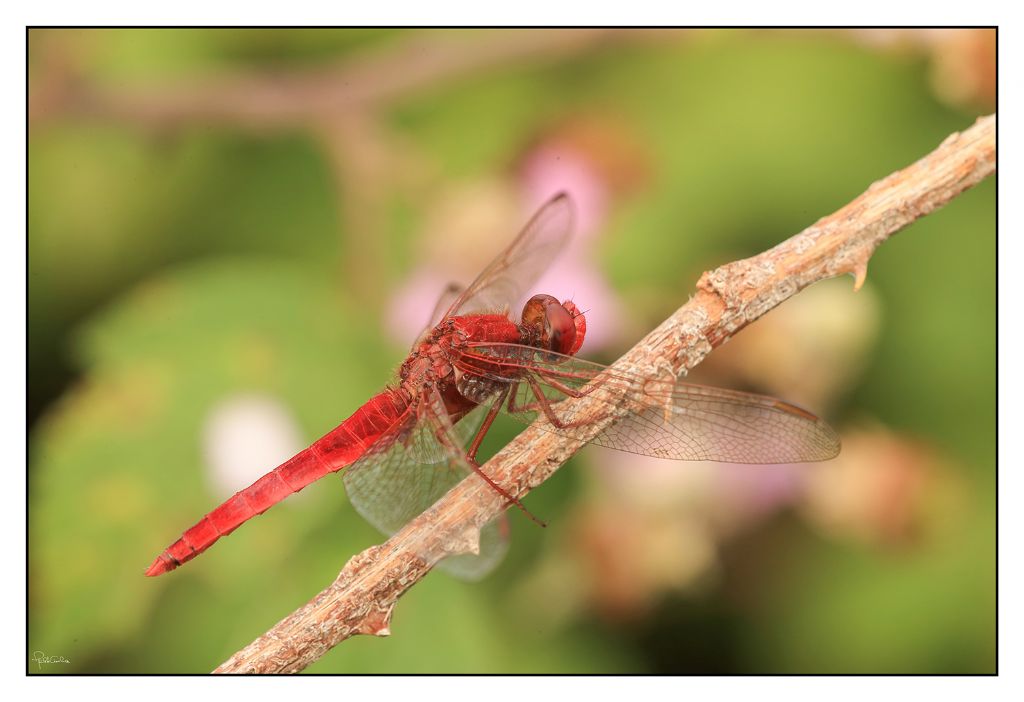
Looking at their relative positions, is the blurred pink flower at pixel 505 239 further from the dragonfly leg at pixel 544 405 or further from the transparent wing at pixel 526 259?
the dragonfly leg at pixel 544 405

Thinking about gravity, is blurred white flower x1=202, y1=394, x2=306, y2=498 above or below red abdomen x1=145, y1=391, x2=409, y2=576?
above

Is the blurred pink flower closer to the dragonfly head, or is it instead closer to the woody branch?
the dragonfly head

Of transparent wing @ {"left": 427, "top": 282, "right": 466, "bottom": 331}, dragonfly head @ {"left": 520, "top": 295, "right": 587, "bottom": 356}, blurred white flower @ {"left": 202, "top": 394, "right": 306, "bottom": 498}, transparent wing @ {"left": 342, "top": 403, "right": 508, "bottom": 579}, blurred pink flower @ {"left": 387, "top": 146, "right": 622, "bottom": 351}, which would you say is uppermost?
blurred pink flower @ {"left": 387, "top": 146, "right": 622, "bottom": 351}

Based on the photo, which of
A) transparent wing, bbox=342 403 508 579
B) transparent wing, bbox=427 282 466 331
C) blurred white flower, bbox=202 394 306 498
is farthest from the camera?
blurred white flower, bbox=202 394 306 498

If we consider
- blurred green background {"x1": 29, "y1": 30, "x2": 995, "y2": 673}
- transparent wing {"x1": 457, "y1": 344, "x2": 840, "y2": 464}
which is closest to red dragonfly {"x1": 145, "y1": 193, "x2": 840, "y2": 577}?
transparent wing {"x1": 457, "y1": 344, "x2": 840, "y2": 464}

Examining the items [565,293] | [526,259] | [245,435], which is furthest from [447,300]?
[245,435]

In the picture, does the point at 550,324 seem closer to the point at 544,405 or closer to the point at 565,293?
the point at 544,405
